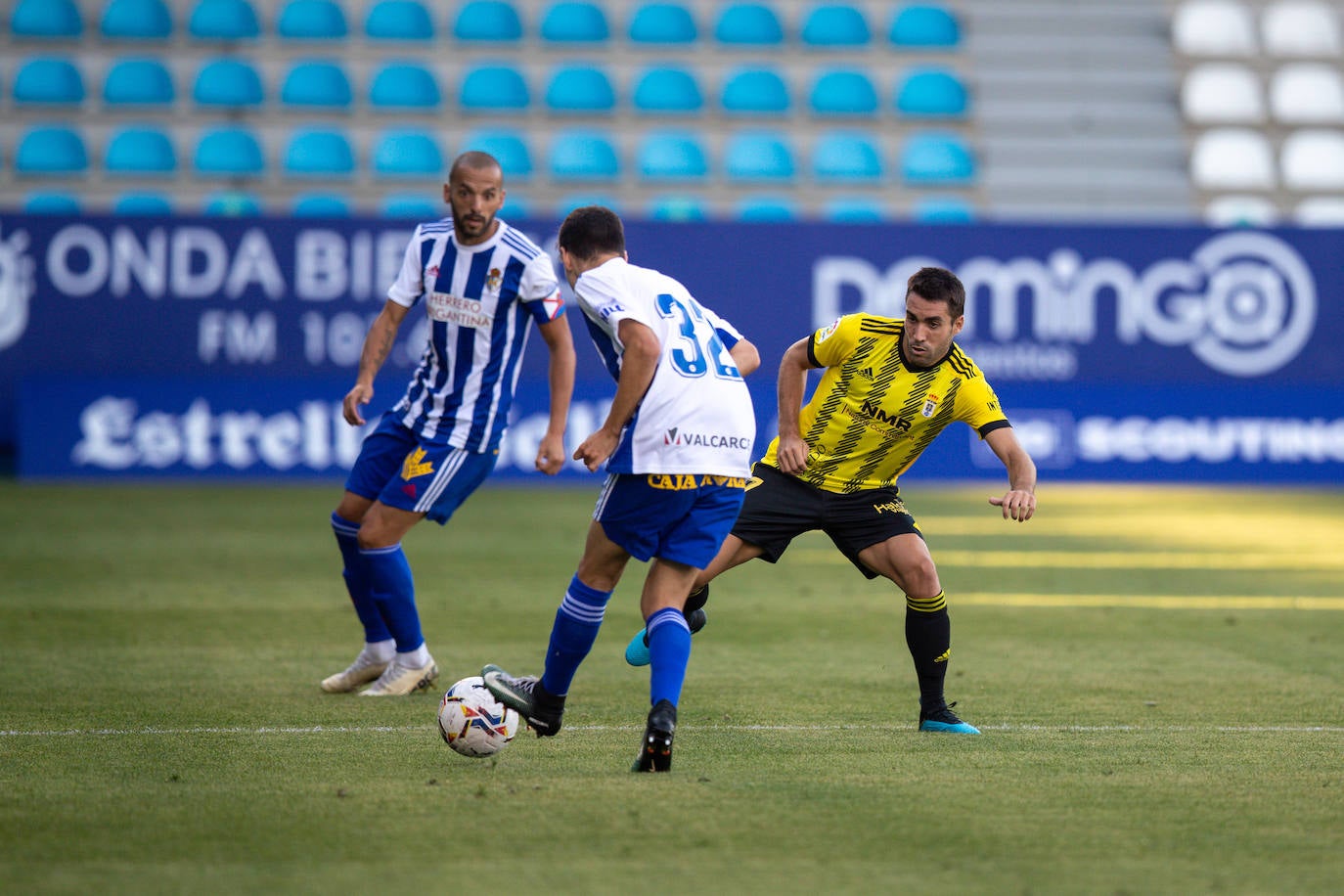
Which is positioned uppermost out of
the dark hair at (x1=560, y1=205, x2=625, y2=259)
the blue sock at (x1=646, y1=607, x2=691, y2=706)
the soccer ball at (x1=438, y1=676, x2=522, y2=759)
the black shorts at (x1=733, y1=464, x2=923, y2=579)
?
the dark hair at (x1=560, y1=205, x2=625, y2=259)

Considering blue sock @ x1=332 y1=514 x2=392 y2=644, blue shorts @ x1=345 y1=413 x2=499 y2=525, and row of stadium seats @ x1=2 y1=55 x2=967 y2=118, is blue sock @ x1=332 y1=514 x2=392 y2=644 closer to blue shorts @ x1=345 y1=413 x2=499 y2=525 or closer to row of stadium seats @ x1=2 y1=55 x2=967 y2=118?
blue shorts @ x1=345 y1=413 x2=499 y2=525

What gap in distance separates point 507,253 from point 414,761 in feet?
7.03

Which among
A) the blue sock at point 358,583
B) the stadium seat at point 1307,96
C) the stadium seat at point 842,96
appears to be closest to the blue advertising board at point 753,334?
the stadium seat at point 842,96

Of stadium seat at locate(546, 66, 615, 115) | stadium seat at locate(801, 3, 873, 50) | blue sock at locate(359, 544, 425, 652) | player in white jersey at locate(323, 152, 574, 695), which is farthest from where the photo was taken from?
stadium seat at locate(801, 3, 873, 50)

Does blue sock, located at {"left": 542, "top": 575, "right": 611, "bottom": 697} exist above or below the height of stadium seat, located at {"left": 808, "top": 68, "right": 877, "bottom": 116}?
below

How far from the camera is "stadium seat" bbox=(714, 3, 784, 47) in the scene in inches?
919

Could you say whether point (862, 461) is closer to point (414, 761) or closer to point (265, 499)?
point (414, 761)

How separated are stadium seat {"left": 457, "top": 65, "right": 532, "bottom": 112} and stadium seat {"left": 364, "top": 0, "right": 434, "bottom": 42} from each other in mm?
1012

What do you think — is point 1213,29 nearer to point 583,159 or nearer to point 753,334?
point 583,159

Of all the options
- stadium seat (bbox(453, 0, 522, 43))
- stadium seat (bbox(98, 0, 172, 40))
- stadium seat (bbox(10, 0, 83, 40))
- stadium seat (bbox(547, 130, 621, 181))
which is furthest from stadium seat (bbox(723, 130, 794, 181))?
stadium seat (bbox(10, 0, 83, 40))

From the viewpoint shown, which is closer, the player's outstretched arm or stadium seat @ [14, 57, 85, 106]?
the player's outstretched arm

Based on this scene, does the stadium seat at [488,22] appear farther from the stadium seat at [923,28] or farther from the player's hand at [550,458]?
the player's hand at [550,458]

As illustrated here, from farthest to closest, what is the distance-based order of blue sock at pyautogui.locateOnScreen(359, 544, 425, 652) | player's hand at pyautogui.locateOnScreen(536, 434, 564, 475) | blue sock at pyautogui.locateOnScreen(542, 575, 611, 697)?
blue sock at pyautogui.locateOnScreen(359, 544, 425, 652) → player's hand at pyautogui.locateOnScreen(536, 434, 564, 475) → blue sock at pyautogui.locateOnScreen(542, 575, 611, 697)

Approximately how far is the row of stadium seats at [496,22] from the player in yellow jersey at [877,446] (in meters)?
17.7
